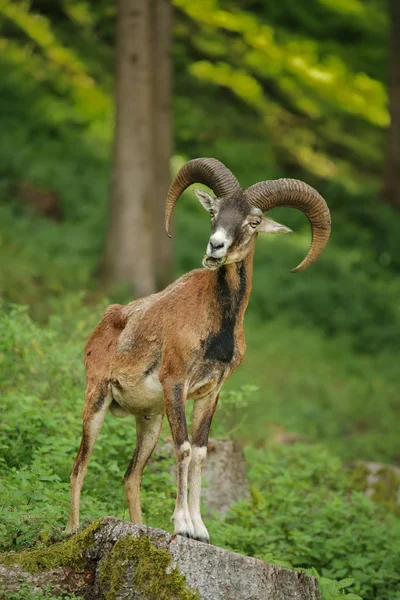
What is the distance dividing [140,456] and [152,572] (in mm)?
1935

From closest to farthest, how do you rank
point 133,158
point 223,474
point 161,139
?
1. point 223,474
2. point 133,158
3. point 161,139

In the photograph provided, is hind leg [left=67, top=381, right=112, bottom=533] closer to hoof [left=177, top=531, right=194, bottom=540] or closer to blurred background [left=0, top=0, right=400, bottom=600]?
blurred background [left=0, top=0, right=400, bottom=600]

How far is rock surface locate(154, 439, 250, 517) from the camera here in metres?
11.3

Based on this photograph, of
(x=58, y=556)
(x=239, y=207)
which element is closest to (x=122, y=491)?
(x=58, y=556)

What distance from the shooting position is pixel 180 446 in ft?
25.9

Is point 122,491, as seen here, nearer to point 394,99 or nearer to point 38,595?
point 38,595

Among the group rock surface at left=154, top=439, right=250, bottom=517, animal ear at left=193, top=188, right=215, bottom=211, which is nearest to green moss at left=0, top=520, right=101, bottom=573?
animal ear at left=193, top=188, right=215, bottom=211

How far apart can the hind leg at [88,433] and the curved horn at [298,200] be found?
1.91m

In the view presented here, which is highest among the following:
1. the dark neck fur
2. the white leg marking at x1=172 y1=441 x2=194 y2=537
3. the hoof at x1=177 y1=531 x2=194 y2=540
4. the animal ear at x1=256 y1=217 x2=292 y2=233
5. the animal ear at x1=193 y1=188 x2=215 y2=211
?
the animal ear at x1=193 y1=188 x2=215 y2=211

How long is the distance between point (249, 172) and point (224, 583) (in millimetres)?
23543

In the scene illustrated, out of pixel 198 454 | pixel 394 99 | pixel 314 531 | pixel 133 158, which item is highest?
pixel 394 99

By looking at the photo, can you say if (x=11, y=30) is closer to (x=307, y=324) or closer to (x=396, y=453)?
(x=307, y=324)

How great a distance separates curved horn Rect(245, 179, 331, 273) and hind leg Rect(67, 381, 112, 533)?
1.91m

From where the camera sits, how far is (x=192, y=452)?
8156 mm
